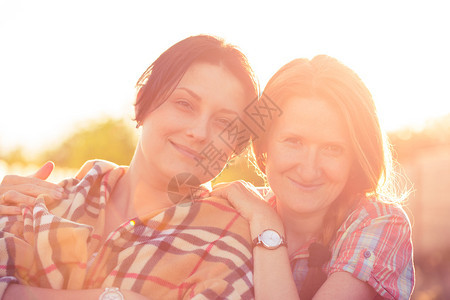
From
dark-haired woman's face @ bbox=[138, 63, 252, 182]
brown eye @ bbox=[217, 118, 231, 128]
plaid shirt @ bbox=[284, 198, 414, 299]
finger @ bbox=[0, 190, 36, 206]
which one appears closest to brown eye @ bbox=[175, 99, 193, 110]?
dark-haired woman's face @ bbox=[138, 63, 252, 182]

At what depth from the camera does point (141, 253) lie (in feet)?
7.46

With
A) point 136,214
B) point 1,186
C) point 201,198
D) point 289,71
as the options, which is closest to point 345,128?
point 289,71

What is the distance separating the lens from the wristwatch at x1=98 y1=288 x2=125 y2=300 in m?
2.08

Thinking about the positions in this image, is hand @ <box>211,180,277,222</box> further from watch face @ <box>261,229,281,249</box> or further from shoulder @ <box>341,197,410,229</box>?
shoulder @ <box>341,197,410,229</box>

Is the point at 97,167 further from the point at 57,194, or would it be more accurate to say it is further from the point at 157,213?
the point at 157,213

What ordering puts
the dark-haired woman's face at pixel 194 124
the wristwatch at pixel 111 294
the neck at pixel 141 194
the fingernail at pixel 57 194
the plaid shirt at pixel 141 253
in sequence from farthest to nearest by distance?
the neck at pixel 141 194
the fingernail at pixel 57 194
the dark-haired woman's face at pixel 194 124
the plaid shirt at pixel 141 253
the wristwatch at pixel 111 294

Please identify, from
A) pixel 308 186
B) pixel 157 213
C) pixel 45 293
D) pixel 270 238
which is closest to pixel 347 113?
pixel 308 186

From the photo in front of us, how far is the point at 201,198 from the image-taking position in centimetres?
268

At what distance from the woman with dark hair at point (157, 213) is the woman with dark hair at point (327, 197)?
0.55 ft

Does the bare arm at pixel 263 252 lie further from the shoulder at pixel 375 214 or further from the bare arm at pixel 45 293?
the bare arm at pixel 45 293

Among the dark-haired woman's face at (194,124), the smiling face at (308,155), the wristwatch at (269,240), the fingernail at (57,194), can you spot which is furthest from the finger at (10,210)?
the smiling face at (308,155)

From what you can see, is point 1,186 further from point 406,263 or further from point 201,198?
point 406,263

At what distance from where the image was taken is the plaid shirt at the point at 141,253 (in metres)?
2.21

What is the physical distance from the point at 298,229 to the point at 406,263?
622mm
